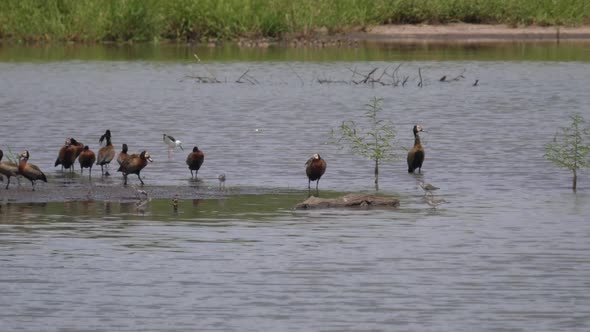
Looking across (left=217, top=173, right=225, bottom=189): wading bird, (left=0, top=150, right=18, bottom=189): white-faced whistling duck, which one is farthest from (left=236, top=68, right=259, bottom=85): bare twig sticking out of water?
(left=0, top=150, right=18, bottom=189): white-faced whistling duck

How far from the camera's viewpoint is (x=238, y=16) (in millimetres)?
56438

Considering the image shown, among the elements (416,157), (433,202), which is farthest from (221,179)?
(416,157)

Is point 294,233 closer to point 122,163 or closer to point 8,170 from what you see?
point 8,170

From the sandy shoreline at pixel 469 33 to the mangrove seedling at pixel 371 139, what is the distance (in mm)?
21709

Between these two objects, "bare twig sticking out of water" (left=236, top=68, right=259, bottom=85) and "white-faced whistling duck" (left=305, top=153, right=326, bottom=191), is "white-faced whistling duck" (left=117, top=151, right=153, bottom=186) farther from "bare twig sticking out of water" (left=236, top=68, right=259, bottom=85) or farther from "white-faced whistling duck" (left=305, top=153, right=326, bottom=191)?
"bare twig sticking out of water" (left=236, top=68, right=259, bottom=85)

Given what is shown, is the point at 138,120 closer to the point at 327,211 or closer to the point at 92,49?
the point at 327,211

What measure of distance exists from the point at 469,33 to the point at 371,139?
2949cm

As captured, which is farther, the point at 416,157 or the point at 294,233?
the point at 416,157

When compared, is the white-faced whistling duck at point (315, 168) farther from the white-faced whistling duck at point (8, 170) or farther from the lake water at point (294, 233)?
the white-faced whistling duck at point (8, 170)

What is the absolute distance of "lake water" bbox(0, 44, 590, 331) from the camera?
1330cm

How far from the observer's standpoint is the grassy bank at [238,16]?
56.4m

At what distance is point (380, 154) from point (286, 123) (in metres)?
9.41

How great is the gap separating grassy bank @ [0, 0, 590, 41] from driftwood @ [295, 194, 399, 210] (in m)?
37.3

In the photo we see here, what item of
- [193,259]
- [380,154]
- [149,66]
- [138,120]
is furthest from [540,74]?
[193,259]
